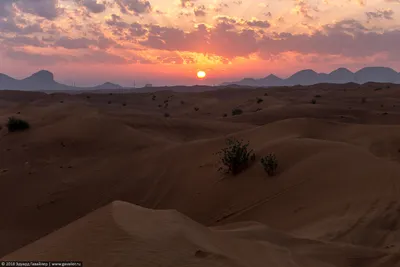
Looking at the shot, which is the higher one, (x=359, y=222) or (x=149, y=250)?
(x=149, y=250)

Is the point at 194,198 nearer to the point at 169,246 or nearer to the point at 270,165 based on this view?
the point at 270,165

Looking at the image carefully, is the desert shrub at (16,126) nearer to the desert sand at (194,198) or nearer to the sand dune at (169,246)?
the desert sand at (194,198)

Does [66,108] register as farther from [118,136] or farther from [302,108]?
[302,108]

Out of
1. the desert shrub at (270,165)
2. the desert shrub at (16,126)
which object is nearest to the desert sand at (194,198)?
the desert shrub at (270,165)

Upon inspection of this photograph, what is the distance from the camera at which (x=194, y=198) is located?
11367mm

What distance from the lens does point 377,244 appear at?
252 inches

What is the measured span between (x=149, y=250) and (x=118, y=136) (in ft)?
51.9

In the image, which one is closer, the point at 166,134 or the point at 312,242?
the point at 312,242

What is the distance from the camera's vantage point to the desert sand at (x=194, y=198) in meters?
4.97

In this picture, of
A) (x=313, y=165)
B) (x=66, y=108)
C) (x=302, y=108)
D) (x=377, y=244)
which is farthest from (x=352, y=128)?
(x=66, y=108)

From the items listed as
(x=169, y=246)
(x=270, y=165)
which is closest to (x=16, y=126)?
(x=270, y=165)

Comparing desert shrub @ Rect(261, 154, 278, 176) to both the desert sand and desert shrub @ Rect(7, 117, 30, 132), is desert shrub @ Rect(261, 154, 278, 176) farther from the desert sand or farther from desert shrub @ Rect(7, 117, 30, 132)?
desert shrub @ Rect(7, 117, 30, 132)

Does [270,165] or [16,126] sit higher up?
[16,126]

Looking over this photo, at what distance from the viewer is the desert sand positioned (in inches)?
196
